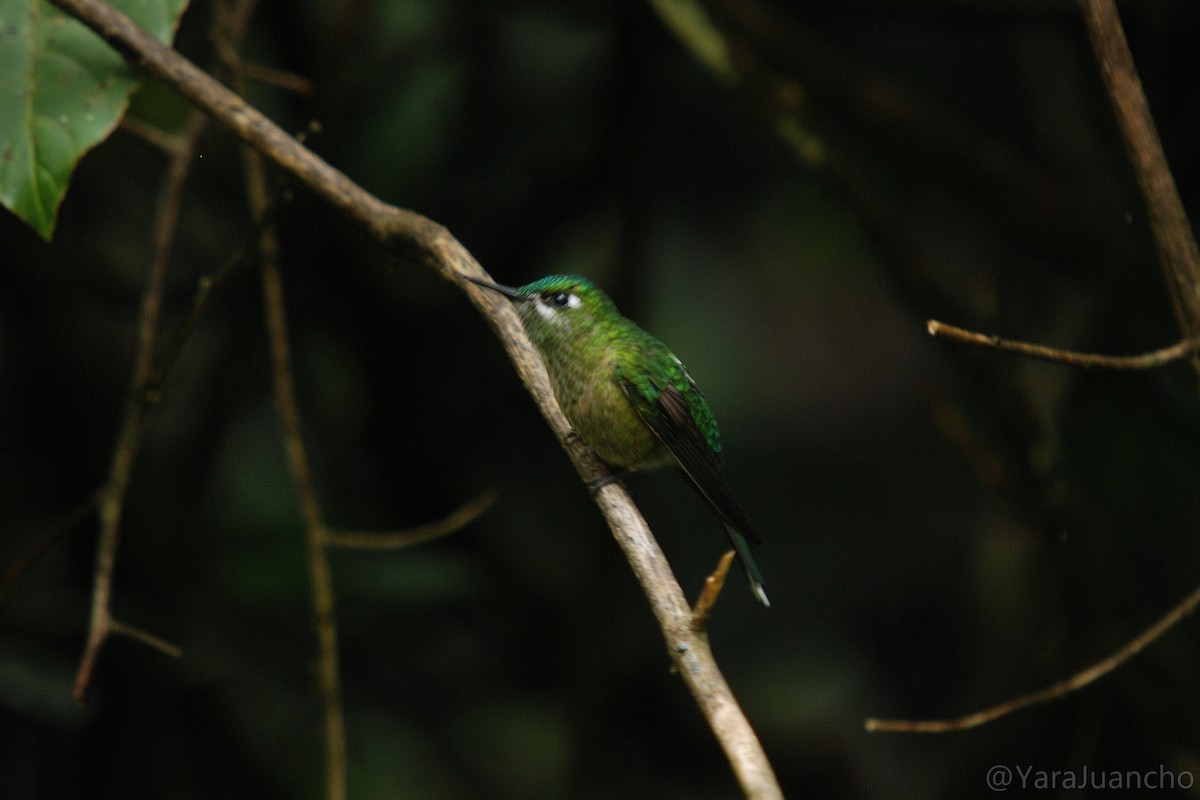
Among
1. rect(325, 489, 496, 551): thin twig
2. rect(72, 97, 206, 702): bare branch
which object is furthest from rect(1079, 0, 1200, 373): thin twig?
rect(72, 97, 206, 702): bare branch

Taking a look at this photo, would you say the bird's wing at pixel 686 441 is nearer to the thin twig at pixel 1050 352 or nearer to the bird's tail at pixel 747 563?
the bird's tail at pixel 747 563

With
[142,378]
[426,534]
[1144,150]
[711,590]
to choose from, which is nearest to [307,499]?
[426,534]

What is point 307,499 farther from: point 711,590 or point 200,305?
point 711,590

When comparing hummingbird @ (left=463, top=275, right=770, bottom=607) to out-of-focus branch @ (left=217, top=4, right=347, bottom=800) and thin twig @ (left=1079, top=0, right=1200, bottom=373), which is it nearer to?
out-of-focus branch @ (left=217, top=4, right=347, bottom=800)

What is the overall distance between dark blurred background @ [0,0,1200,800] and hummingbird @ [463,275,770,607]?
919 millimetres

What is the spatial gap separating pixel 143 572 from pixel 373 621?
0.92 m

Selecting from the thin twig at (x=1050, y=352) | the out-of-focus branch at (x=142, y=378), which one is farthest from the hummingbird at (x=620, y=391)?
the thin twig at (x=1050, y=352)

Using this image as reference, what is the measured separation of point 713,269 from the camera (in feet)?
18.6

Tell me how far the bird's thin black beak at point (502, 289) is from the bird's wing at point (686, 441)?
366mm

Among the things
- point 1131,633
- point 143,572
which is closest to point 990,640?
point 1131,633

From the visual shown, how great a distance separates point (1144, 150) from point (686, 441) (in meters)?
1.18

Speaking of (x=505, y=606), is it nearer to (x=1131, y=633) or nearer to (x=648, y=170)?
(x=648, y=170)

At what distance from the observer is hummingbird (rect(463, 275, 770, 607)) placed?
2.62 m

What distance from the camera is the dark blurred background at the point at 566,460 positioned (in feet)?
12.3
